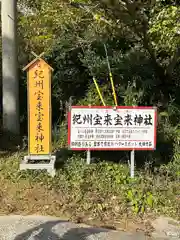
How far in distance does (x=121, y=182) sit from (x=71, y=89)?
4108 mm

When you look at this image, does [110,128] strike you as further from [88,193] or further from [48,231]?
[48,231]

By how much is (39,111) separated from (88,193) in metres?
1.42

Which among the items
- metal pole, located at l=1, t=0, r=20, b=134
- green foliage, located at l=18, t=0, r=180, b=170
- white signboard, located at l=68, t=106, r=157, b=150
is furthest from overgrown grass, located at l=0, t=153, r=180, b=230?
metal pole, located at l=1, t=0, r=20, b=134

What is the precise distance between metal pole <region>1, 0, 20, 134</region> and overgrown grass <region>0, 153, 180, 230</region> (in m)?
2.06

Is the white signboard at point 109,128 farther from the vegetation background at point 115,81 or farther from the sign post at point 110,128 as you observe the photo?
the vegetation background at point 115,81

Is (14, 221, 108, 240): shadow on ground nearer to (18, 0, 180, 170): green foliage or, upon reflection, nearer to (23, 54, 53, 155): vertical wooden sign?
→ (23, 54, 53, 155): vertical wooden sign

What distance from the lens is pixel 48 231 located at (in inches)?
193

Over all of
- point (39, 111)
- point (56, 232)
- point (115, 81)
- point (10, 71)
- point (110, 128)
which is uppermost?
point (10, 71)

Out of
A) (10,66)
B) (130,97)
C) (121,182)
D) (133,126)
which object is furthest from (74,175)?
(10,66)

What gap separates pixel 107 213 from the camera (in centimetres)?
560

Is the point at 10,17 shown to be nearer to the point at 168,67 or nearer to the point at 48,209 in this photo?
the point at 168,67

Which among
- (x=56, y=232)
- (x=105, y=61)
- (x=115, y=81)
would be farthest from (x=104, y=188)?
(x=105, y=61)

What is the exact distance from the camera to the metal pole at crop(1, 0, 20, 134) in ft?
26.8

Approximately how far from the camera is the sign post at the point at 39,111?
618 centimetres
